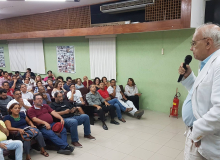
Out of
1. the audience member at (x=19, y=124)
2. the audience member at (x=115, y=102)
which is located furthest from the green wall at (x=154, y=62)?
the audience member at (x=19, y=124)

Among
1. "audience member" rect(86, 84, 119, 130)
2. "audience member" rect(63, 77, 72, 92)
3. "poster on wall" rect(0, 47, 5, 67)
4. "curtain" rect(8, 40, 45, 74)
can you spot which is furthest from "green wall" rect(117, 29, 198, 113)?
"poster on wall" rect(0, 47, 5, 67)

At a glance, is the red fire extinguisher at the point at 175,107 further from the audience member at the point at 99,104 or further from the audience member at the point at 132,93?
the audience member at the point at 99,104

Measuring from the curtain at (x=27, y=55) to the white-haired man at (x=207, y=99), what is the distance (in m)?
8.40

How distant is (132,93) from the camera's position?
19.4ft

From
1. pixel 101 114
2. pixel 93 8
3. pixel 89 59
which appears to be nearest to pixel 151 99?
pixel 101 114

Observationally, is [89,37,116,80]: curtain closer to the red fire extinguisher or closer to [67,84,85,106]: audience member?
[67,84,85,106]: audience member

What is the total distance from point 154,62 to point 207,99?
4680 mm

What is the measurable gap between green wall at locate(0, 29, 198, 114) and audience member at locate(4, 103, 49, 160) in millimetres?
3678

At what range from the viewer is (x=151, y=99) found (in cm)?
607

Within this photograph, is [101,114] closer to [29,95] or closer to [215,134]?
[29,95]

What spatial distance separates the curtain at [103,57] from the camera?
6.62 metres

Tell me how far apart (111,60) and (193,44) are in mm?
5339

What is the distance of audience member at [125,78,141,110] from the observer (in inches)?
228

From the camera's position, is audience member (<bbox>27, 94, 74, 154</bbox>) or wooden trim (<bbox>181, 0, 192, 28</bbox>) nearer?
audience member (<bbox>27, 94, 74, 154</bbox>)
